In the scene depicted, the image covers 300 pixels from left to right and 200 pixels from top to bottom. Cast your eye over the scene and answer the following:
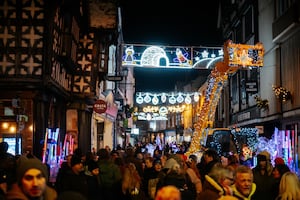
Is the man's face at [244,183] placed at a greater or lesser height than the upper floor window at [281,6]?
lesser

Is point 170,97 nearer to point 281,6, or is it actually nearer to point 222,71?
point 222,71

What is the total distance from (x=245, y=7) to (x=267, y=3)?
777cm

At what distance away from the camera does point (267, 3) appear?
102ft

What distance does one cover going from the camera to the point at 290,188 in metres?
6.85

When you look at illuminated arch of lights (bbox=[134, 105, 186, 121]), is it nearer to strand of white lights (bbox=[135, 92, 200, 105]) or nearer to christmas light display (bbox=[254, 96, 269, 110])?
strand of white lights (bbox=[135, 92, 200, 105])

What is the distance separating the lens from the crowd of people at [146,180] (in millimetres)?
4457

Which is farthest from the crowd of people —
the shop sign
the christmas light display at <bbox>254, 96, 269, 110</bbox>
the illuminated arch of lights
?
the illuminated arch of lights

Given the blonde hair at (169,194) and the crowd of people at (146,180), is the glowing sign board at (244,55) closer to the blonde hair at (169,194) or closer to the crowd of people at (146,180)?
the crowd of people at (146,180)

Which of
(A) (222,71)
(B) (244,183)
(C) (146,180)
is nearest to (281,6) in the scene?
(A) (222,71)

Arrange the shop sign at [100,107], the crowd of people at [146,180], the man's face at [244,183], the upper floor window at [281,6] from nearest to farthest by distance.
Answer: the crowd of people at [146,180] < the man's face at [244,183] < the shop sign at [100,107] < the upper floor window at [281,6]

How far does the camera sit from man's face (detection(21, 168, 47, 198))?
428cm

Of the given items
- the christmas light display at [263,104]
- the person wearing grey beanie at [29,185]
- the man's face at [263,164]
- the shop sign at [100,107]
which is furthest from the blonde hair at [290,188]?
the christmas light display at [263,104]

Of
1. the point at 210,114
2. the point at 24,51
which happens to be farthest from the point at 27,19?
the point at 210,114

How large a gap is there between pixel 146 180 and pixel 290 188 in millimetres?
5240
